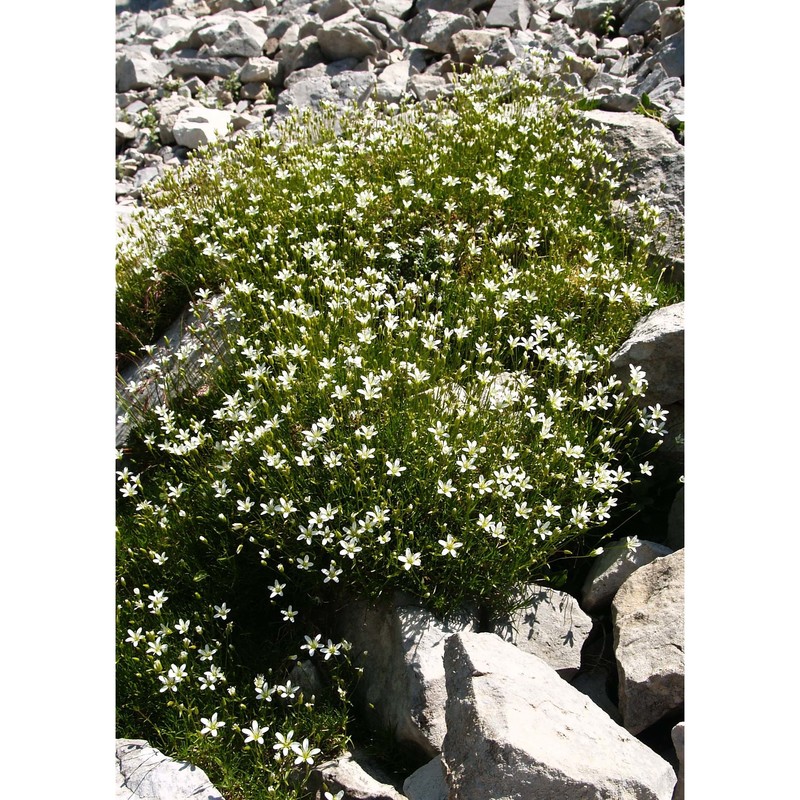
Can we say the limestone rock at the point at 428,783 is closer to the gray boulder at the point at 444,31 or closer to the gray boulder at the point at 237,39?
the gray boulder at the point at 444,31

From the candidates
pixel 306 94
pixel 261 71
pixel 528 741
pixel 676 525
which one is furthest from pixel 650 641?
pixel 261 71

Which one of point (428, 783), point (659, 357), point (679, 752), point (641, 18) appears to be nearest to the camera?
point (679, 752)

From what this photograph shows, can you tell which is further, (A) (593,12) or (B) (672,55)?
(A) (593,12)

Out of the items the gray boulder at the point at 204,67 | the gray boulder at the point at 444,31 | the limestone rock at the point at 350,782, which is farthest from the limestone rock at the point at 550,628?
the gray boulder at the point at 204,67

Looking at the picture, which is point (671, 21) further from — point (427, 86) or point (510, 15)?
point (427, 86)

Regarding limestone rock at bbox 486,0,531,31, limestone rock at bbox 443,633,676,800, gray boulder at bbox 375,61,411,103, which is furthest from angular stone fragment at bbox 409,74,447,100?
limestone rock at bbox 443,633,676,800

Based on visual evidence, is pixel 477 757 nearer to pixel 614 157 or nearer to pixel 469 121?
pixel 614 157
